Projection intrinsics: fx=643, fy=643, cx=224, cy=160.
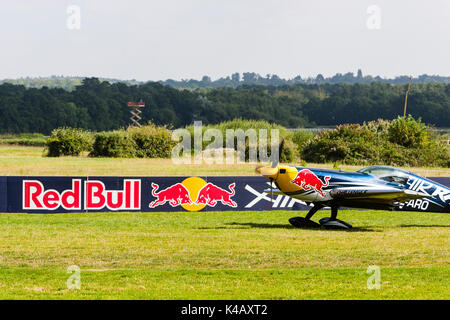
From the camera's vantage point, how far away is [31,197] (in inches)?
1022

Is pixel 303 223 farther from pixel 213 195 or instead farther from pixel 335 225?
pixel 213 195

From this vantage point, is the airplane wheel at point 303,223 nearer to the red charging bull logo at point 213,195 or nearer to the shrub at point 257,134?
the red charging bull logo at point 213,195

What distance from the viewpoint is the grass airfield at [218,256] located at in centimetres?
1272

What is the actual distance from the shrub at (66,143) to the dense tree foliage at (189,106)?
137 ft

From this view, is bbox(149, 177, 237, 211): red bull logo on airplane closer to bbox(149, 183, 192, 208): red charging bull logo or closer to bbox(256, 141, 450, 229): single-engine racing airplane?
bbox(149, 183, 192, 208): red charging bull logo

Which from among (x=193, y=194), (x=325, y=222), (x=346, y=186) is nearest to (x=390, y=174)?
(x=346, y=186)

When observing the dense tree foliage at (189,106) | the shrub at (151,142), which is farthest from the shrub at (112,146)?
the dense tree foliage at (189,106)

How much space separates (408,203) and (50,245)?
12.4 m

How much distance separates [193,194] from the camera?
27.6 meters

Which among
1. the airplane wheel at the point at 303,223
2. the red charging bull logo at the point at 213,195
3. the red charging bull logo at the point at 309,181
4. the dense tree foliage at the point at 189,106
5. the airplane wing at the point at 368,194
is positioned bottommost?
the airplane wheel at the point at 303,223
